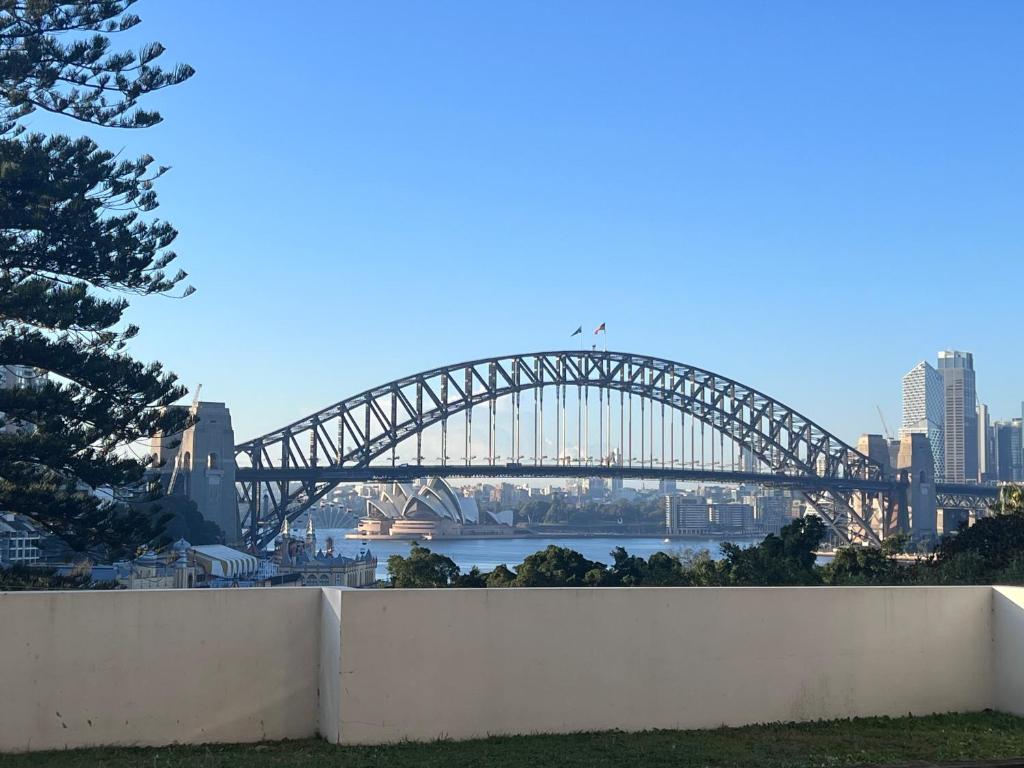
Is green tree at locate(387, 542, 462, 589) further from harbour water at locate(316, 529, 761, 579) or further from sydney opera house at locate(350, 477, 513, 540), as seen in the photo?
sydney opera house at locate(350, 477, 513, 540)

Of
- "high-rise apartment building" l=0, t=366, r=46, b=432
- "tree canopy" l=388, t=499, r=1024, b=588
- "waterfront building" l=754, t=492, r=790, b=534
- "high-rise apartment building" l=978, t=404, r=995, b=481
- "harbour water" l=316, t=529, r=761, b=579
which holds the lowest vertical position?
"harbour water" l=316, t=529, r=761, b=579

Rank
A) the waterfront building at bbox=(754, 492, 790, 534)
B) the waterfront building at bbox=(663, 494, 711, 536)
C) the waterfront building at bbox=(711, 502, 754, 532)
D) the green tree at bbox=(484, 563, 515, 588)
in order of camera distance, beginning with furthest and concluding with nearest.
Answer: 1. the waterfront building at bbox=(711, 502, 754, 532)
2. the waterfront building at bbox=(663, 494, 711, 536)
3. the waterfront building at bbox=(754, 492, 790, 534)
4. the green tree at bbox=(484, 563, 515, 588)

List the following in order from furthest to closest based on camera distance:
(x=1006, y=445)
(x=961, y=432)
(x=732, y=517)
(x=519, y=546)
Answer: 1. (x=961, y=432)
2. (x=1006, y=445)
3. (x=732, y=517)
4. (x=519, y=546)

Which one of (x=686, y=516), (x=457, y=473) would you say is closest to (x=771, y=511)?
(x=686, y=516)

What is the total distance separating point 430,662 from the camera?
21.1 feet

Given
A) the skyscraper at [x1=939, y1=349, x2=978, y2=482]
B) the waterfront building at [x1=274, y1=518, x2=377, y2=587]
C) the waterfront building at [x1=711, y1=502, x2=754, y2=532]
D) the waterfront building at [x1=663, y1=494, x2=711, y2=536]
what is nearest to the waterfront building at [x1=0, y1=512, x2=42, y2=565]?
the waterfront building at [x1=274, y1=518, x2=377, y2=587]

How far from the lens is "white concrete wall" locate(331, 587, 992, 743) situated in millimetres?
6359

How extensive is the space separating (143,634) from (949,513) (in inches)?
3200

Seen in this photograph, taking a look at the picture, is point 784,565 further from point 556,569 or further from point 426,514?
point 426,514

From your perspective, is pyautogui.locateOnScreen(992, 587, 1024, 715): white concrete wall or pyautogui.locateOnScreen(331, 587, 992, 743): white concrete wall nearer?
pyautogui.locateOnScreen(331, 587, 992, 743): white concrete wall

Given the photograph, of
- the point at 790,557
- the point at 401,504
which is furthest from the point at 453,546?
the point at 790,557

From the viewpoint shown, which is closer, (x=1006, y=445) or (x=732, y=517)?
(x=732, y=517)

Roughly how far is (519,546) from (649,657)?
91.1 meters

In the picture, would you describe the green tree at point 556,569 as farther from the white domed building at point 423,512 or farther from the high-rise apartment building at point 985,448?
the high-rise apartment building at point 985,448
